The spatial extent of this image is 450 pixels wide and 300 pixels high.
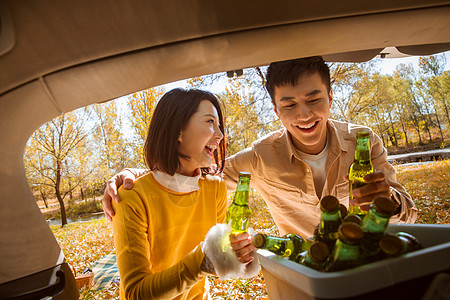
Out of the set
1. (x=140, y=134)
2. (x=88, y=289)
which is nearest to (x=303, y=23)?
(x=88, y=289)

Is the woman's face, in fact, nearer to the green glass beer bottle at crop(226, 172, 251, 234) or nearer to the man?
the man

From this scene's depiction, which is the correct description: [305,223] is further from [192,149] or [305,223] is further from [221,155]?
[192,149]

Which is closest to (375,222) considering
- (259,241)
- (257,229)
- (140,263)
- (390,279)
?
(390,279)

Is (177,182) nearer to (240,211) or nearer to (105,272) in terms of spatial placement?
(240,211)

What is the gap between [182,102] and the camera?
1.47 meters

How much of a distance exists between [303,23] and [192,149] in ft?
2.67

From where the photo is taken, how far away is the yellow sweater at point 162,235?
3.40ft

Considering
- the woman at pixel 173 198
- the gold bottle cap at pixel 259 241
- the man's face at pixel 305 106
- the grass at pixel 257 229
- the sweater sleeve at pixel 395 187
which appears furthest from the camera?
the grass at pixel 257 229

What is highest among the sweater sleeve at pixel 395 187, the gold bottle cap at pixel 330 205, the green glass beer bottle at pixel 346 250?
the gold bottle cap at pixel 330 205

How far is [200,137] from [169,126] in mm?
182

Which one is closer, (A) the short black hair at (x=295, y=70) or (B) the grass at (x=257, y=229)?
(A) the short black hair at (x=295, y=70)

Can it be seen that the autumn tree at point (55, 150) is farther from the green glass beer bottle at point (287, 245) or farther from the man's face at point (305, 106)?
the green glass beer bottle at point (287, 245)

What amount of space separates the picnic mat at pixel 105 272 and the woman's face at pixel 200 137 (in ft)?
10.1

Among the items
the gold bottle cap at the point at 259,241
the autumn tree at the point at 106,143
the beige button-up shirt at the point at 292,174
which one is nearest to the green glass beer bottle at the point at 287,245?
the gold bottle cap at the point at 259,241
